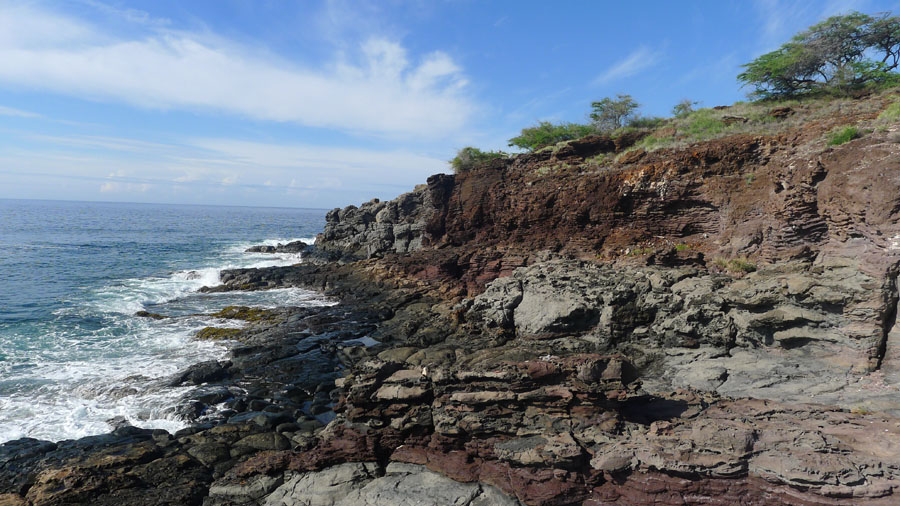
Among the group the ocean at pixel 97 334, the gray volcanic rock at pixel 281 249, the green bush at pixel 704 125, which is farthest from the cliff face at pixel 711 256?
the gray volcanic rock at pixel 281 249

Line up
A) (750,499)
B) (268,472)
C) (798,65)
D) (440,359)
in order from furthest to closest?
1. (798,65)
2. (440,359)
3. (268,472)
4. (750,499)

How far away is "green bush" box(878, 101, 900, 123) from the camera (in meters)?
13.8

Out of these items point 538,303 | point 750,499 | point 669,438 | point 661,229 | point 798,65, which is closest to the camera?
point 750,499

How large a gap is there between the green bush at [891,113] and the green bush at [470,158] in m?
21.0

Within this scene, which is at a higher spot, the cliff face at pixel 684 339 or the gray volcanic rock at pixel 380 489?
the cliff face at pixel 684 339

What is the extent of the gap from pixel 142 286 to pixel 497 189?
26.8m

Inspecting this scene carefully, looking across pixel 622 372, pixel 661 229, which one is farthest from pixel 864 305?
pixel 661 229

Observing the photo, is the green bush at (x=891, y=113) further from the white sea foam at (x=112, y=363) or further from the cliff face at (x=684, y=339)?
the white sea foam at (x=112, y=363)

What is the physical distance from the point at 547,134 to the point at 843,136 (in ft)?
64.2

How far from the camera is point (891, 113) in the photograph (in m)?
14.1

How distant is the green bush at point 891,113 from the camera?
45.2 feet

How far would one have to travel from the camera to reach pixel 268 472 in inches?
381

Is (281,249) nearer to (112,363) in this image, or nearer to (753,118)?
(112,363)

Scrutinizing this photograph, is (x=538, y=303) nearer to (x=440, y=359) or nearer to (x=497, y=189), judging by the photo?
(x=440, y=359)
